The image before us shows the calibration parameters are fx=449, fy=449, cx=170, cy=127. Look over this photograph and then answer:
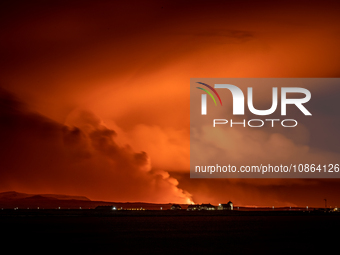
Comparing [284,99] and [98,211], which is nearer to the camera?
[284,99]

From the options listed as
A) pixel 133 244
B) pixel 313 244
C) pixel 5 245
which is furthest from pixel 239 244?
pixel 5 245

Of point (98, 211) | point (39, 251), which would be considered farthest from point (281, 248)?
point (98, 211)

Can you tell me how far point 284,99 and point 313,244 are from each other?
60.2ft

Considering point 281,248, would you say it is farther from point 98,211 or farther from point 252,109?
point 98,211

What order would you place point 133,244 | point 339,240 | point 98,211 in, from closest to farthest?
point 133,244
point 339,240
point 98,211

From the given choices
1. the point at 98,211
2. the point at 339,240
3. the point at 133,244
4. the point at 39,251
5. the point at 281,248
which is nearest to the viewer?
the point at 39,251

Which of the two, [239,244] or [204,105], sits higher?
[204,105]

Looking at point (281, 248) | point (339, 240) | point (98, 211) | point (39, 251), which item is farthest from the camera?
point (98, 211)

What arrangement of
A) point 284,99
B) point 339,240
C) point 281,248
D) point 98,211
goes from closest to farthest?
point 281,248 < point 339,240 < point 284,99 < point 98,211

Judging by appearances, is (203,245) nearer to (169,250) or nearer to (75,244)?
(169,250)

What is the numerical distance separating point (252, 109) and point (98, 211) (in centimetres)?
11787

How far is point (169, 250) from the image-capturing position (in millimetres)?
42500

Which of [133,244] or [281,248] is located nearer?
[281,248]

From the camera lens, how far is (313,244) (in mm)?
48656
